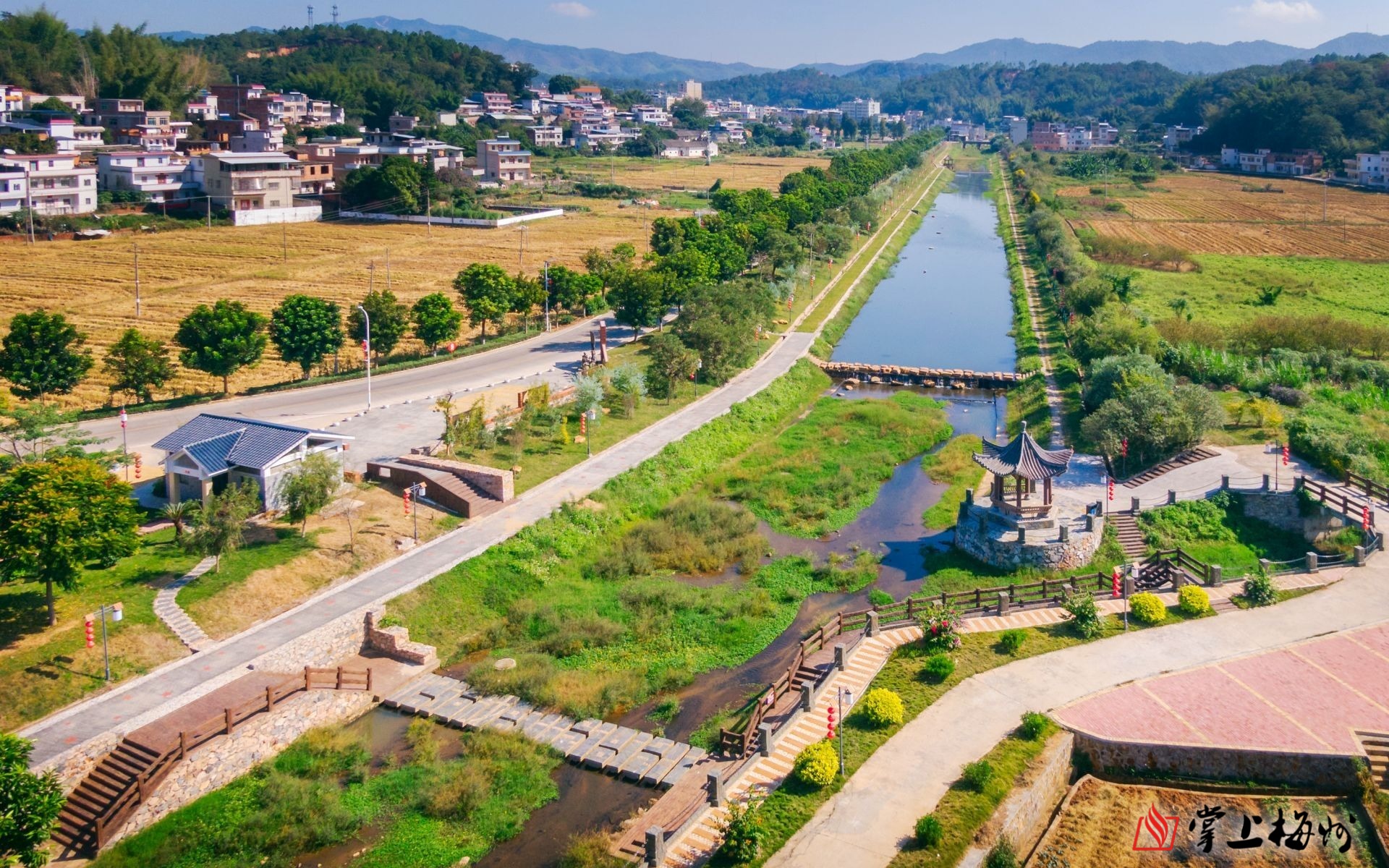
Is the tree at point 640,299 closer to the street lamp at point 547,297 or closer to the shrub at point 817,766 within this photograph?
the street lamp at point 547,297

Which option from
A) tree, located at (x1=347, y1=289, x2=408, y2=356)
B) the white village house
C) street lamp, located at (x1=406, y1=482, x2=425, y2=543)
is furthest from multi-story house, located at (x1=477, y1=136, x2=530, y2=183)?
the white village house

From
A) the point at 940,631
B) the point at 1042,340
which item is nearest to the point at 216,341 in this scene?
the point at 940,631

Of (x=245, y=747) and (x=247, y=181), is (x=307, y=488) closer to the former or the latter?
(x=245, y=747)

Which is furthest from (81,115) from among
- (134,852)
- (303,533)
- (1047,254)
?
(134,852)

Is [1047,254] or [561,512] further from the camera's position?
[1047,254]

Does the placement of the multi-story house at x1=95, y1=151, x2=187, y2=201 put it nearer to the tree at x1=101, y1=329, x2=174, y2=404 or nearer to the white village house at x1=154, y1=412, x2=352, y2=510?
the tree at x1=101, y1=329, x2=174, y2=404

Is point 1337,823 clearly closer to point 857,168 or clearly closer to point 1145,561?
point 1145,561
